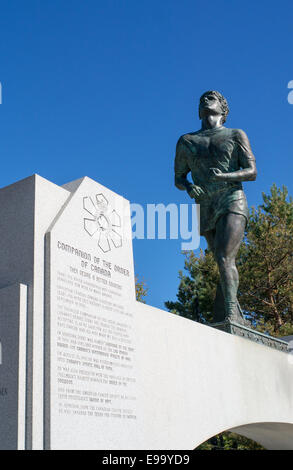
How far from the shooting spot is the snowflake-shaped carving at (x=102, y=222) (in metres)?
4.42

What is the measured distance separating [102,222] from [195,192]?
261 cm

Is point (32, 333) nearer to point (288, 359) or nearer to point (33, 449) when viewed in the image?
point (33, 449)

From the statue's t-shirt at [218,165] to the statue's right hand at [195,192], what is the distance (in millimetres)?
54

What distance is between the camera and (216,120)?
24.0ft

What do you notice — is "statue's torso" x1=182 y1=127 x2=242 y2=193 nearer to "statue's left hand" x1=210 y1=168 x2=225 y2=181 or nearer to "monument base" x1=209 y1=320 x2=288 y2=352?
"statue's left hand" x1=210 y1=168 x2=225 y2=181

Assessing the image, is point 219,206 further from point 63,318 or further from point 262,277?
point 262,277

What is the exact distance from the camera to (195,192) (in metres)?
6.98

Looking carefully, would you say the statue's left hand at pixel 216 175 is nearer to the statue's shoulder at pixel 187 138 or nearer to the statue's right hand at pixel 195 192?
the statue's right hand at pixel 195 192

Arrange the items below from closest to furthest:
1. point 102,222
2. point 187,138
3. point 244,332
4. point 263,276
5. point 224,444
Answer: point 102,222
point 244,332
point 187,138
point 263,276
point 224,444

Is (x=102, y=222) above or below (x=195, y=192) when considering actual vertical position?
below

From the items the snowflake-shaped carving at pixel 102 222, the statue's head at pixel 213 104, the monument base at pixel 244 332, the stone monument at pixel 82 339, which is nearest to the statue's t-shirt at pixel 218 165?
the statue's head at pixel 213 104

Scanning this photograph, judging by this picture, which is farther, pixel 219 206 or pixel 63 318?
pixel 219 206

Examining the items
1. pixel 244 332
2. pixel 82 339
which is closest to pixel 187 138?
pixel 244 332
